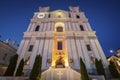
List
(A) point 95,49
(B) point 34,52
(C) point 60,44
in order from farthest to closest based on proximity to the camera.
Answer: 1. (C) point 60,44
2. (A) point 95,49
3. (B) point 34,52

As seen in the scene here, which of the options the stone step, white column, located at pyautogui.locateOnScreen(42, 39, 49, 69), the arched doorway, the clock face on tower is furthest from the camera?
the clock face on tower

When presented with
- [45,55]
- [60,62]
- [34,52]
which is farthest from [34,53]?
[60,62]

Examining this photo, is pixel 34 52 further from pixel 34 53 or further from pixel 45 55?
pixel 45 55

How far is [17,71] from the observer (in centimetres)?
1875

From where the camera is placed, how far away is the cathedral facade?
2225 centimetres

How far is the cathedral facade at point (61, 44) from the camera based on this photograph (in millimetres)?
22250

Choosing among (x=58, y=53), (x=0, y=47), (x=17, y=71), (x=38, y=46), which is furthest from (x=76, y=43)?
(x=0, y=47)

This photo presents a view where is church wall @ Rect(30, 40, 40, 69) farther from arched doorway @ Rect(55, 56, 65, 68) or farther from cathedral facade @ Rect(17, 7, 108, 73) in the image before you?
arched doorway @ Rect(55, 56, 65, 68)

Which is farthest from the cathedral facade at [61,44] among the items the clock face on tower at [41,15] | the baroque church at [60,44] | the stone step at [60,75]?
the stone step at [60,75]

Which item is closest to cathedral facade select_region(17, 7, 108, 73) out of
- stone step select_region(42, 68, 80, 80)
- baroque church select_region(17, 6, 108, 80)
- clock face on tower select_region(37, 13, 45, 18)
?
baroque church select_region(17, 6, 108, 80)

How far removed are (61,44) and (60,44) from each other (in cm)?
24

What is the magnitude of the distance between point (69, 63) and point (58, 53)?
3.94 m

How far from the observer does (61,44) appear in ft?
89.4

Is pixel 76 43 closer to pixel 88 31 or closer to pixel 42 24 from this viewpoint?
pixel 88 31
